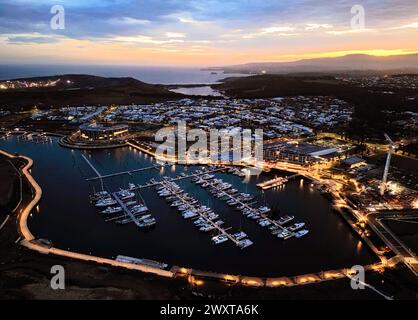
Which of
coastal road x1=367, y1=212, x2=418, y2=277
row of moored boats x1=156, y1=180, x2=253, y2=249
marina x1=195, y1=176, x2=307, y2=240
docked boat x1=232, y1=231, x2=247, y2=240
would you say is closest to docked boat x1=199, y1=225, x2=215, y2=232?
row of moored boats x1=156, y1=180, x2=253, y2=249

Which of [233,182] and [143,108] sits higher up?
[143,108]

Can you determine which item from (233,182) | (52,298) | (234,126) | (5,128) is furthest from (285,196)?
(5,128)

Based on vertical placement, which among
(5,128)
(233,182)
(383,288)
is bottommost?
(383,288)

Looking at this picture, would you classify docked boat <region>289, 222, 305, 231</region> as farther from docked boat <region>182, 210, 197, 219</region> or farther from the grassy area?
the grassy area

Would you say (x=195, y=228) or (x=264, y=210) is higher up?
(x=264, y=210)

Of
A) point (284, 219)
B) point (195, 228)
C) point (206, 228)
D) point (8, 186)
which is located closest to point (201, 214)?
point (195, 228)

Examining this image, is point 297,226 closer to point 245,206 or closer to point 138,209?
point 245,206

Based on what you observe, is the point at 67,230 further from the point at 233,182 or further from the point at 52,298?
the point at 233,182

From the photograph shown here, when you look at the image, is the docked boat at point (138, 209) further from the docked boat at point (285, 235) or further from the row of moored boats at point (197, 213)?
the docked boat at point (285, 235)

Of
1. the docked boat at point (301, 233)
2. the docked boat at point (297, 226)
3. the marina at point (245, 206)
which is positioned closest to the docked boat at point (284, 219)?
the marina at point (245, 206)

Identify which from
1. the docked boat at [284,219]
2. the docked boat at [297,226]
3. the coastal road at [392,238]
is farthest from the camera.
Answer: the docked boat at [284,219]

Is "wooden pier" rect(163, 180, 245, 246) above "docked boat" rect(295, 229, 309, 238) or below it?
above
